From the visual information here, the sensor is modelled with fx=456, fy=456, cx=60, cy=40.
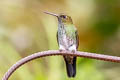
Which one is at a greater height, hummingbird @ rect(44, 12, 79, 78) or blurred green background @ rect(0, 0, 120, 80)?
hummingbird @ rect(44, 12, 79, 78)

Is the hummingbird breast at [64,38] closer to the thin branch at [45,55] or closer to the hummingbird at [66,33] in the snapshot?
the hummingbird at [66,33]

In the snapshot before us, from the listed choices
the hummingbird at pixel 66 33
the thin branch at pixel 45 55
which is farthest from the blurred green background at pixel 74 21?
the thin branch at pixel 45 55

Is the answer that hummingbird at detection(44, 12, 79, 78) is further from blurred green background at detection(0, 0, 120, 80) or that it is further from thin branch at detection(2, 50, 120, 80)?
blurred green background at detection(0, 0, 120, 80)

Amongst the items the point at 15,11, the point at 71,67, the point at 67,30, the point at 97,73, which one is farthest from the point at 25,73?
the point at 15,11

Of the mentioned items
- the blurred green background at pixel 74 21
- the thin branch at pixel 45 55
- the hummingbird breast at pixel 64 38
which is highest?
the thin branch at pixel 45 55

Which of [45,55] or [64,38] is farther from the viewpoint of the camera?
[64,38]

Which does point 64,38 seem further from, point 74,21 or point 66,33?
point 74,21

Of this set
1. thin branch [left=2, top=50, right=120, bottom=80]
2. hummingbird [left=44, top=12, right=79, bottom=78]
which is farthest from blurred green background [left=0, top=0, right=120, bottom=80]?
thin branch [left=2, top=50, right=120, bottom=80]

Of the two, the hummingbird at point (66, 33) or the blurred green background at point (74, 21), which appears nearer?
the hummingbird at point (66, 33)

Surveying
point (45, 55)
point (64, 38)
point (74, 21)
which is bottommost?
point (74, 21)

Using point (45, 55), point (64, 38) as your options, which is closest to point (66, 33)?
point (64, 38)

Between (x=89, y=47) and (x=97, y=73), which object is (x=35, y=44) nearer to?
(x=89, y=47)
